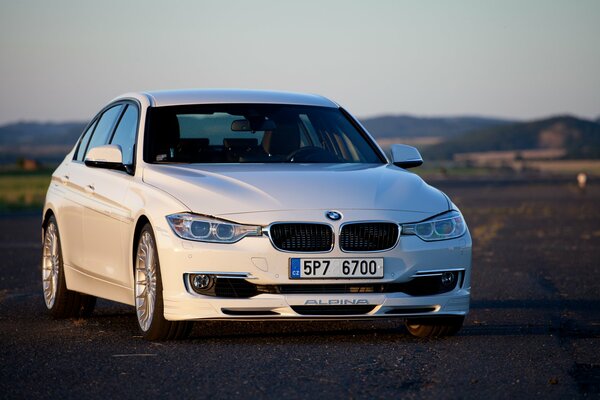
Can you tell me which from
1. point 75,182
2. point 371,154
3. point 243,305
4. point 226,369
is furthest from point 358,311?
point 75,182

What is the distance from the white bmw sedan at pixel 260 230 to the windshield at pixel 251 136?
11 mm

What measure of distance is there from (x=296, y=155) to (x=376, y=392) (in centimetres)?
314

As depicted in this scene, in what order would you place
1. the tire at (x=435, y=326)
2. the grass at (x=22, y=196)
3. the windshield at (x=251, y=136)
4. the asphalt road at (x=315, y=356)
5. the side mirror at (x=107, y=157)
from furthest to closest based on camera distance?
the grass at (x=22, y=196) < the windshield at (x=251, y=136) < the side mirror at (x=107, y=157) < the tire at (x=435, y=326) < the asphalt road at (x=315, y=356)

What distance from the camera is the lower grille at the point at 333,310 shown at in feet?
25.6

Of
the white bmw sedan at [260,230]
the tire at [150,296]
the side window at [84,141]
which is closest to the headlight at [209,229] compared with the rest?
the white bmw sedan at [260,230]

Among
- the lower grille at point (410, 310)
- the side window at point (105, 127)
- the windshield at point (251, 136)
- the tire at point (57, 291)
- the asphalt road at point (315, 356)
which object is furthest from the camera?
the side window at point (105, 127)

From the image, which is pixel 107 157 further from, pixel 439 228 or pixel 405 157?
pixel 439 228

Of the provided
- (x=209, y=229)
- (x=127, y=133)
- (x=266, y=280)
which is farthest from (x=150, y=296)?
(x=127, y=133)

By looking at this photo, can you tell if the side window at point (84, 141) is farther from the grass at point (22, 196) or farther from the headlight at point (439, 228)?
the grass at point (22, 196)

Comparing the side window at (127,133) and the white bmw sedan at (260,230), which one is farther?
the side window at (127,133)

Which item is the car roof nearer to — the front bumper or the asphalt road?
the asphalt road

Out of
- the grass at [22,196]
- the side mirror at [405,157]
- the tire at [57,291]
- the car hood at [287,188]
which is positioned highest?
the car hood at [287,188]

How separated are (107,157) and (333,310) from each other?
202 cm

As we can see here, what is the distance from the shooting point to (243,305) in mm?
7766
